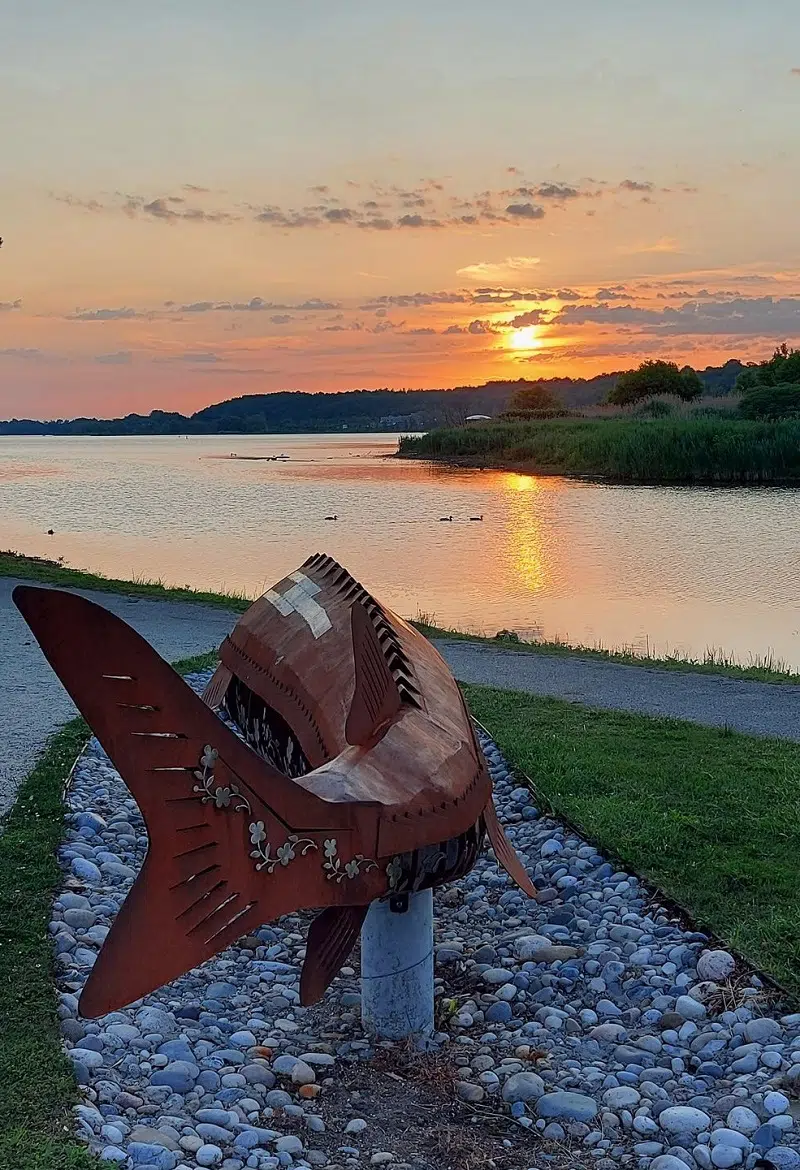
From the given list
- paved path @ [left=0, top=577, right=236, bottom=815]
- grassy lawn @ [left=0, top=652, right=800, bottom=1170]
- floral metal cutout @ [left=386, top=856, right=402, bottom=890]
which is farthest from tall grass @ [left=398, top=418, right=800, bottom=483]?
floral metal cutout @ [left=386, top=856, right=402, bottom=890]

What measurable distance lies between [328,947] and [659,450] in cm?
3611

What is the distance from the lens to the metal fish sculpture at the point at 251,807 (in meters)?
2.90

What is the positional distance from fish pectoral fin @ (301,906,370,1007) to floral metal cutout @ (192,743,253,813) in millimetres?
604

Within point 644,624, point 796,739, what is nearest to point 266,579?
point 644,624

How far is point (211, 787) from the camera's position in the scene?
10.2 ft

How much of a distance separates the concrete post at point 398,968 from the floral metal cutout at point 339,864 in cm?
90

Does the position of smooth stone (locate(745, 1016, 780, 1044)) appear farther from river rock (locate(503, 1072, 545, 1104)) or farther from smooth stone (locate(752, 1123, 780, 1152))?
river rock (locate(503, 1072, 545, 1104))

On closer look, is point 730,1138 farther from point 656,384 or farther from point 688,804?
point 656,384

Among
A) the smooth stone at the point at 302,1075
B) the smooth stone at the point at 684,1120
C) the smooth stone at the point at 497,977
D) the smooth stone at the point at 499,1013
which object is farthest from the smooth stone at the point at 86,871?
the smooth stone at the point at 684,1120

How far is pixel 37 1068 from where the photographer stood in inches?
148

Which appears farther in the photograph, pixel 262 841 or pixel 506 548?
pixel 506 548

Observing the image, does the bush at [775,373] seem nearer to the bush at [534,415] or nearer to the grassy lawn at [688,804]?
the bush at [534,415]

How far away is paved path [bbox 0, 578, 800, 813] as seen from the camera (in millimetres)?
8414

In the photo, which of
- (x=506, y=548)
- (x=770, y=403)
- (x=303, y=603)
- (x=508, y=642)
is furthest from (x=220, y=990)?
(x=770, y=403)
